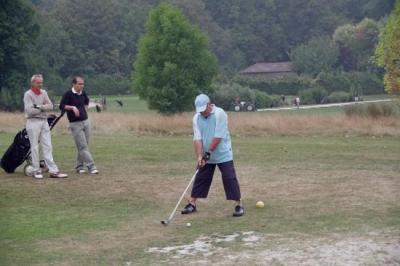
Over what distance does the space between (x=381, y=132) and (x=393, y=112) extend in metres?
3.55

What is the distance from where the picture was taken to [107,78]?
287ft

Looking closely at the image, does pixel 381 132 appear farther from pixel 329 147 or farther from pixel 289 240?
pixel 289 240

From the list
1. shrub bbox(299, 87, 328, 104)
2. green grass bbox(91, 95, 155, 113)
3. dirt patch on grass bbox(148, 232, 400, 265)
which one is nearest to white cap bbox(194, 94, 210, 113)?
dirt patch on grass bbox(148, 232, 400, 265)

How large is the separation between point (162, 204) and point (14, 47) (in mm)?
45516

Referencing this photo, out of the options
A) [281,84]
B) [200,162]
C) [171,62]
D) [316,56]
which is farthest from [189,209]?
[316,56]

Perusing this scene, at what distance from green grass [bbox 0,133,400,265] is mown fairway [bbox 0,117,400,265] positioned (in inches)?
0.6

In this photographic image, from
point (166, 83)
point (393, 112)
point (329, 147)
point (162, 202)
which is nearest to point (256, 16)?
point (166, 83)

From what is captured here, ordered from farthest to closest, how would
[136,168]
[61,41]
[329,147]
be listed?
[61,41]
[329,147]
[136,168]

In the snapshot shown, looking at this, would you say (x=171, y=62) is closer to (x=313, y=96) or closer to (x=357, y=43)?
(x=313, y=96)

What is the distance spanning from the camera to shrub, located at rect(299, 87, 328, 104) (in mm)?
71812

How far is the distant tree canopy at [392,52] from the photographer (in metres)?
29.9

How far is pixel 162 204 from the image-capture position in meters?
11.3

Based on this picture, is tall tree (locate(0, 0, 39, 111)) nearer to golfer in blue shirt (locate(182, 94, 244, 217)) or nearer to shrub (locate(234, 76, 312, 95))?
shrub (locate(234, 76, 312, 95))

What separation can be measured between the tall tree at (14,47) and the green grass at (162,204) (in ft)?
114
